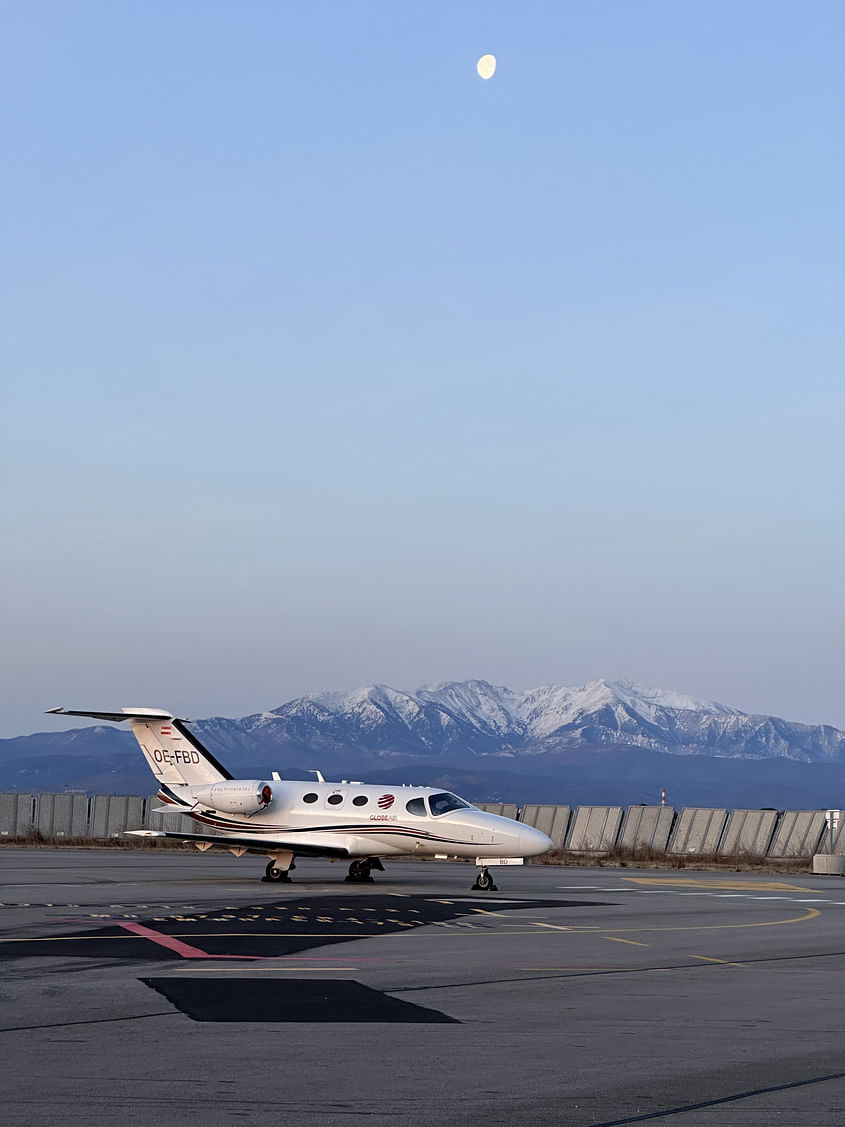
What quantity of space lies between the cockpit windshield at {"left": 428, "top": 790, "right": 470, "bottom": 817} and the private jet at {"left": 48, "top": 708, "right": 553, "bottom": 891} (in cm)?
3

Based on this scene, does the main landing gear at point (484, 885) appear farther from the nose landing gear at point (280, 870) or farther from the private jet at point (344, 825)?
the nose landing gear at point (280, 870)

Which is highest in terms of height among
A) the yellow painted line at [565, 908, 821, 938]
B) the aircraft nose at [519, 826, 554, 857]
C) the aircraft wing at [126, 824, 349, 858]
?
the aircraft nose at [519, 826, 554, 857]

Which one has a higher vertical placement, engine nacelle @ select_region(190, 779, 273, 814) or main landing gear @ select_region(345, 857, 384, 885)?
engine nacelle @ select_region(190, 779, 273, 814)

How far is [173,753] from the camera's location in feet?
136

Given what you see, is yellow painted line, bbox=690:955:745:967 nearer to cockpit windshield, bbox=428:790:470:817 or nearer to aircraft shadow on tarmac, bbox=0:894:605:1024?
aircraft shadow on tarmac, bbox=0:894:605:1024

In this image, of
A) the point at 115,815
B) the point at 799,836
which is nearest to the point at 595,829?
the point at 799,836

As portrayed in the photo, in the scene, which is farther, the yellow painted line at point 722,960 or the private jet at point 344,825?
the private jet at point 344,825

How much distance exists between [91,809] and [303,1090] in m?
56.1

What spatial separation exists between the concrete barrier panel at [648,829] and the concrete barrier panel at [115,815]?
71.2ft

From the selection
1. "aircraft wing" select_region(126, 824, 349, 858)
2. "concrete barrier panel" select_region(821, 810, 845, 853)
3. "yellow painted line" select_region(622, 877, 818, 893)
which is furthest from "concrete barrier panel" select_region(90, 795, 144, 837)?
"concrete barrier panel" select_region(821, 810, 845, 853)

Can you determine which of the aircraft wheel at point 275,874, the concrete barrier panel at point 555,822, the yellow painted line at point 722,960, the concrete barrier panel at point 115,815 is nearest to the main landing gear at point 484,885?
the aircraft wheel at point 275,874

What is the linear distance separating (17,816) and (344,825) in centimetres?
3236

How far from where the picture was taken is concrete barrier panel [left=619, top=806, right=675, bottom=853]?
59.4m

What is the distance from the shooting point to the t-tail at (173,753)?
41344 millimetres
